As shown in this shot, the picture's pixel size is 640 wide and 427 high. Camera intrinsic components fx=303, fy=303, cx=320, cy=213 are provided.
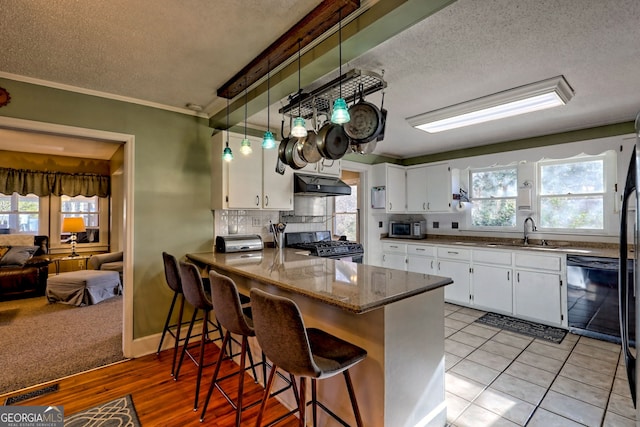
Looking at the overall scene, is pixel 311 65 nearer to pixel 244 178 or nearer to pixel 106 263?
pixel 244 178

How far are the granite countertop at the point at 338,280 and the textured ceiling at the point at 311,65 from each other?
1.31 metres

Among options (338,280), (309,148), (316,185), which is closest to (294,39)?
(309,148)

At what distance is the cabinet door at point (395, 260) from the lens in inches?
192

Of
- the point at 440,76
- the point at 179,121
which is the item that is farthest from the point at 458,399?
the point at 179,121

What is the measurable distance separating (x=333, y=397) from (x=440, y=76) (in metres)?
2.31

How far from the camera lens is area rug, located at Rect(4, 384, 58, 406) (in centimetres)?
215

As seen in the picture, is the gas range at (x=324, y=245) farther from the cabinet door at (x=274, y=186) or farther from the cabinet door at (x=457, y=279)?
the cabinet door at (x=457, y=279)

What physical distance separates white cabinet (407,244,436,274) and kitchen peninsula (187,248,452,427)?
2.76 m

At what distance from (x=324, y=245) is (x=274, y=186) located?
92 cm

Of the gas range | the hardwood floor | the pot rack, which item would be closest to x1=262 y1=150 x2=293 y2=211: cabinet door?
the gas range

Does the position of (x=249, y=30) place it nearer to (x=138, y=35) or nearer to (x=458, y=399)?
(x=138, y=35)

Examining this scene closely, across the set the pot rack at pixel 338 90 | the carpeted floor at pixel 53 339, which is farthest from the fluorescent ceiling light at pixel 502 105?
the carpeted floor at pixel 53 339

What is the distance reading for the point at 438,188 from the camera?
15.6 feet

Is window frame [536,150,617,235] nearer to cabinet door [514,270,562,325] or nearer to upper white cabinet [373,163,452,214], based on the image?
cabinet door [514,270,562,325]
